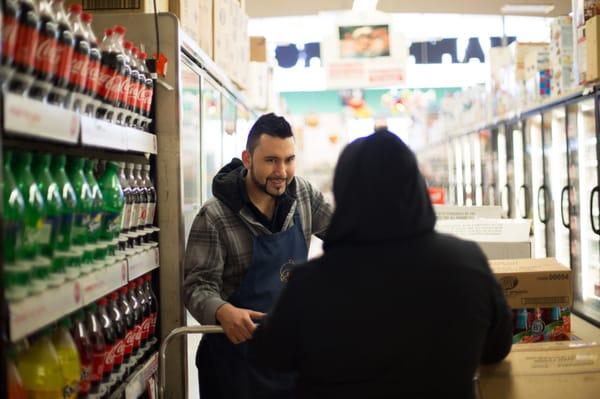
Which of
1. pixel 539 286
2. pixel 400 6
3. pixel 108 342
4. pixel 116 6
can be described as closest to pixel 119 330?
pixel 108 342

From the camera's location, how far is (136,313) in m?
2.51

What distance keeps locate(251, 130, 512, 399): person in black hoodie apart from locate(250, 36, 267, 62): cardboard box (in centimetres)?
629

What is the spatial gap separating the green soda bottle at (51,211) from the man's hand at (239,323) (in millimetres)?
668

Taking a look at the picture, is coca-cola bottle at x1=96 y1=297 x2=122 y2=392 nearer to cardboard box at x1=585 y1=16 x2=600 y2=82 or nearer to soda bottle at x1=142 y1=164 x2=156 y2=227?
soda bottle at x1=142 y1=164 x2=156 y2=227

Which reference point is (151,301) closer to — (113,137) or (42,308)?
(113,137)

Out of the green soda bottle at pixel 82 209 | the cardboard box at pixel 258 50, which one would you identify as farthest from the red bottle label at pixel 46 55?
the cardboard box at pixel 258 50

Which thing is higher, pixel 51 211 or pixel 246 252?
pixel 51 211

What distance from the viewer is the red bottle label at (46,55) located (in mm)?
1657

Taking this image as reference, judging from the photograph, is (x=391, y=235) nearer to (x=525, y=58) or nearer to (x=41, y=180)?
(x=41, y=180)

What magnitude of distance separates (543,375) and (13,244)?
4.79 ft

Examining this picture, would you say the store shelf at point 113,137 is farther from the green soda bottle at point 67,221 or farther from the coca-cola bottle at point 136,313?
the coca-cola bottle at point 136,313

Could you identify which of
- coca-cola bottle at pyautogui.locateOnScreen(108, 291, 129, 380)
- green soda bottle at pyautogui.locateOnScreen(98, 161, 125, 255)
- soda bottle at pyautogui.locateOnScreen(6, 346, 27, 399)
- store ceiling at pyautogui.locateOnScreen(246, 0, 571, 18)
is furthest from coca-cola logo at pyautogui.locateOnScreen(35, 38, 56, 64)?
store ceiling at pyautogui.locateOnScreen(246, 0, 571, 18)

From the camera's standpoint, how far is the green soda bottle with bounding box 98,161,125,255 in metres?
2.12

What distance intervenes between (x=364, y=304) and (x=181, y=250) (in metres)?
1.46
